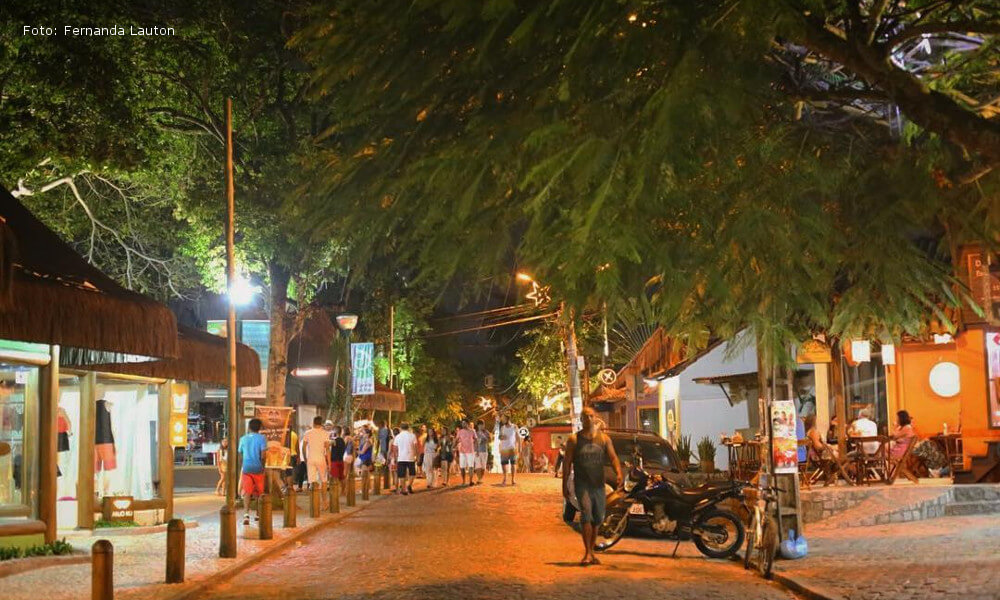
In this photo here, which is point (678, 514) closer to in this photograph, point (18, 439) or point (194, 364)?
point (194, 364)

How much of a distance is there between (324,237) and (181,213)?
17484 millimetres

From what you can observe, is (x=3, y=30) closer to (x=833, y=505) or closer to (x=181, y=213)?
(x=181, y=213)

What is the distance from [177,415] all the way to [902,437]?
1289 cm

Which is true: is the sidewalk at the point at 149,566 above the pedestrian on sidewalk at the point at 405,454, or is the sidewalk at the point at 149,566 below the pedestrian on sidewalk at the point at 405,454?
below

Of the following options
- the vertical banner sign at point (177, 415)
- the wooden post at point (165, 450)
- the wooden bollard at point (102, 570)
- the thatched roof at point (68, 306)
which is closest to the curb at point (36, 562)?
the thatched roof at point (68, 306)

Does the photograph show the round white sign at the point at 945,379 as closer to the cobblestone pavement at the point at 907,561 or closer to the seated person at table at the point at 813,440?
the seated person at table at the point at 813,440

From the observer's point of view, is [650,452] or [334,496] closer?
[650,452]

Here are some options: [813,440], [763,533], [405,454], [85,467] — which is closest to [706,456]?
[813,440]

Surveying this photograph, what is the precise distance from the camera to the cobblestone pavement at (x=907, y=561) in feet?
35.2

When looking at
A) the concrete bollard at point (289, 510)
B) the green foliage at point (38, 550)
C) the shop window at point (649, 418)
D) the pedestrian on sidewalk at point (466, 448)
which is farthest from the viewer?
the shop window at point (649, 418)

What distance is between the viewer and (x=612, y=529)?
15.4 metres

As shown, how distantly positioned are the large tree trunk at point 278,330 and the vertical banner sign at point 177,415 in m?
5.13

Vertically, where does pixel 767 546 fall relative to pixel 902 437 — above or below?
below

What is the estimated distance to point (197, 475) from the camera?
38.9 metres
